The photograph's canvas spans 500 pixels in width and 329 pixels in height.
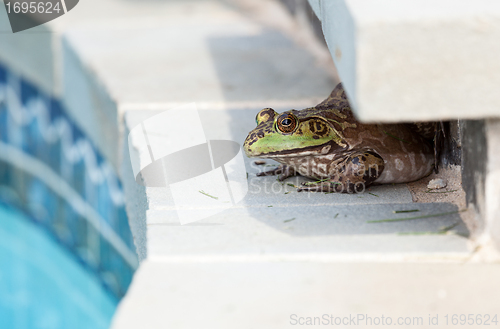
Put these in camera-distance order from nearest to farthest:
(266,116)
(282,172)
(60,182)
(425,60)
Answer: (425,60)
(266,116)
(282,172)
(60,182)

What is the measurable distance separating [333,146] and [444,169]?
59 centimetres

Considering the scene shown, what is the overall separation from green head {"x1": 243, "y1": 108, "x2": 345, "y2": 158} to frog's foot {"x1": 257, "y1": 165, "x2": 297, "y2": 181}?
0.85 feet

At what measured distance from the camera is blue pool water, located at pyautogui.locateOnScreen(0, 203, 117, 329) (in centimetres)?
445

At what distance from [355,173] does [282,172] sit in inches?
18.9

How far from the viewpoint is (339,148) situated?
267cm

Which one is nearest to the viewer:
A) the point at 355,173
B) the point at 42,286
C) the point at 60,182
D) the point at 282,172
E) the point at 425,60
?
the point at 425,60

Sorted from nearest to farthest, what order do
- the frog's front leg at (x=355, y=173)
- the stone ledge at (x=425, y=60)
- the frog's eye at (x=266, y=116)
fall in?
the stone ledge at (x=425, y=60)
the frog's front leg at (x=355, y=173)
the frog's eye at (x=266, y=116)

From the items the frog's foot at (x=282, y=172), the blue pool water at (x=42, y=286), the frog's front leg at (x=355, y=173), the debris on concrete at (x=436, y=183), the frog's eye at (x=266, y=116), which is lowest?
the blue pool water at (x=42, y=286)

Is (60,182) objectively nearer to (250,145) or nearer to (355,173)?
(250,145)

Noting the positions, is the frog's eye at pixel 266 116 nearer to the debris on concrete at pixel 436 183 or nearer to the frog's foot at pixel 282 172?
the frog's foot at pixel 282 172

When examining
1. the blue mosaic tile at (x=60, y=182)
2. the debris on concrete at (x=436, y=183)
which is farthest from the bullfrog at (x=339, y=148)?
the blue mosaic tile at (x=60, y=182)

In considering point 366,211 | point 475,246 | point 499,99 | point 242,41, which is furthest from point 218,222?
point 242,41

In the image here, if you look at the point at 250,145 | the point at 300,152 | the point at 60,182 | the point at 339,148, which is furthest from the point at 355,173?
the point at 60,182

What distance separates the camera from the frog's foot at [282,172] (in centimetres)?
287
